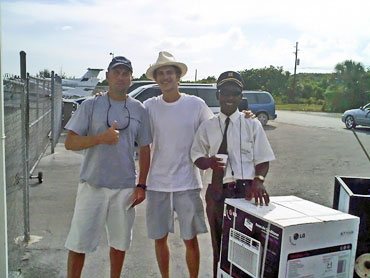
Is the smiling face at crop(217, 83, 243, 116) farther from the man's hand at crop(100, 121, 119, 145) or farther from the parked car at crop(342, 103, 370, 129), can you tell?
the parked car at crop(342, 103, 370, 129)

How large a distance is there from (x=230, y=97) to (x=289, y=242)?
1.20 meters

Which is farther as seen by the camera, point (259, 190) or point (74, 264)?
point (74, 264)

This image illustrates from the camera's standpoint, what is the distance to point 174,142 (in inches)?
124

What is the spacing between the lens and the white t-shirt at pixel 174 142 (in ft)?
10.3

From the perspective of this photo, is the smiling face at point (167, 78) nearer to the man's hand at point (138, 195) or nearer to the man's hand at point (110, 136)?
the man's hand at point (110, 136)

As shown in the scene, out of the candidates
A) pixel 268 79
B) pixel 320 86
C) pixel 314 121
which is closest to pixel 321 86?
pixel 320 86

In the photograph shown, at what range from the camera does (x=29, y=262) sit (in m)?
3.85

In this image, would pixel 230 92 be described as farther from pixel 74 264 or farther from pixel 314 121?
pixel 314 121

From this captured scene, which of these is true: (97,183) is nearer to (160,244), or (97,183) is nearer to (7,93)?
(160,244)

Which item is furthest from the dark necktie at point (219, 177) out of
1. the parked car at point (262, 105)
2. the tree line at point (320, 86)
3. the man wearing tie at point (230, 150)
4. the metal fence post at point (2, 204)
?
the tree line at point (320, 86)

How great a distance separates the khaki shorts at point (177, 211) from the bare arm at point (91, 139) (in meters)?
0.65

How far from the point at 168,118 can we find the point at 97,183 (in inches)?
28.7

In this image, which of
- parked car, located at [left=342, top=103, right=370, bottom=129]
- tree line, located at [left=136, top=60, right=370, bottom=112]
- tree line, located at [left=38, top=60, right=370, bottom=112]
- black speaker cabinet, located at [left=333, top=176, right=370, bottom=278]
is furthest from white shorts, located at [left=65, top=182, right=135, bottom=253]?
tree line, located at [left=38, top=60, right=370, bottom=112]

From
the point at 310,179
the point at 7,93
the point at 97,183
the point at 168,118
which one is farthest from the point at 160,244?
the point at 310,179
